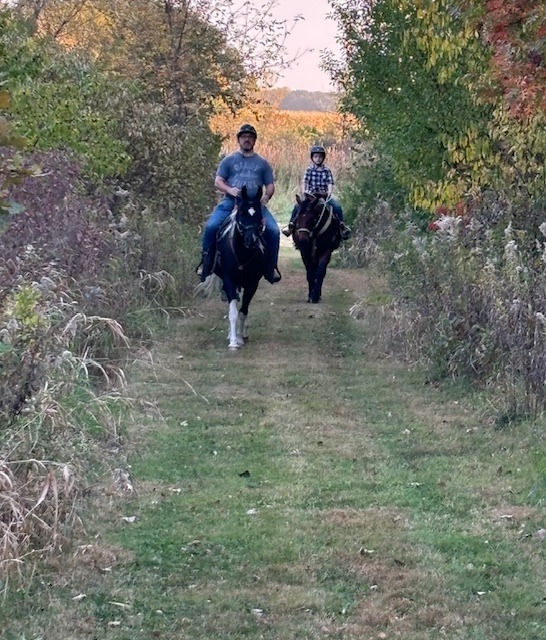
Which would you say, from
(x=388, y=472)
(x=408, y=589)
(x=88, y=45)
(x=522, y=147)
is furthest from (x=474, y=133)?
(x=88, y=45)

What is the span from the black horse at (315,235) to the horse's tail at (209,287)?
1.47 metres

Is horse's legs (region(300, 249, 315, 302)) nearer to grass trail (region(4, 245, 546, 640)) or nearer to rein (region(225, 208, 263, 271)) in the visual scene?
rein (region(225, 208, 263, 271))

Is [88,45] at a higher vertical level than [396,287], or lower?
higher

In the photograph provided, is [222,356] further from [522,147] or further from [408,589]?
[408,589]

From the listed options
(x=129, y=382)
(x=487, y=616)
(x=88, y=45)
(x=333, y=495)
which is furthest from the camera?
(x=88, y=45)

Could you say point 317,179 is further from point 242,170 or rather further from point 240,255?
point 240,255

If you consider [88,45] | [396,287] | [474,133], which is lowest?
[396,287]

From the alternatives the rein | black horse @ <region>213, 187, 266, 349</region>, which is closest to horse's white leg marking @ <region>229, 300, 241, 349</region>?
black horse @ <region>213, 187, 266, 349</region>

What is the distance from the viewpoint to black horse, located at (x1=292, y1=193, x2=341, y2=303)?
17.2m

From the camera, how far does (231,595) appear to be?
18.9 ft

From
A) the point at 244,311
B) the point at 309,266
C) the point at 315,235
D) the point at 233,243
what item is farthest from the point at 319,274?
the point at 233,243

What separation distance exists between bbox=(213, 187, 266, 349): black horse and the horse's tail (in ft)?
2.20

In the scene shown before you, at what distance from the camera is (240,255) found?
13.4 metres

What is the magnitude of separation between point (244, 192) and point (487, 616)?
26.0 ft
